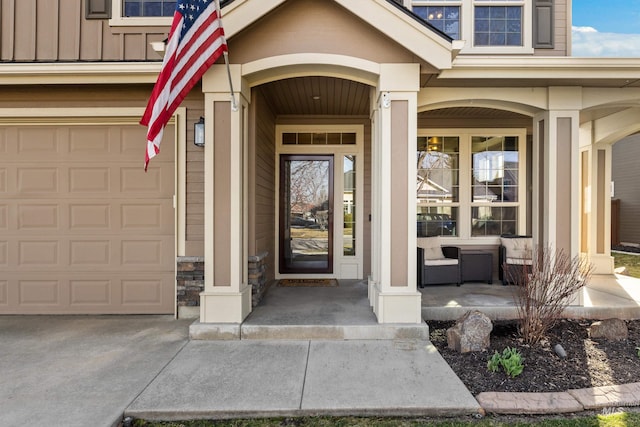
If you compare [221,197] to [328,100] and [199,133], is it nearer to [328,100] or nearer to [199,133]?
[199,133]

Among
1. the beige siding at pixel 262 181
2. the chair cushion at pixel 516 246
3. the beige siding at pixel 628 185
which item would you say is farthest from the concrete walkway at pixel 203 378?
the beige siding at pixel 628 185

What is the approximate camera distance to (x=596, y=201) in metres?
6.87

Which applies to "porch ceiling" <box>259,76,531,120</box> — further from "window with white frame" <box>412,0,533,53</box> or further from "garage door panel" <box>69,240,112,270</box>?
"garage door panel" <box>69,240,112,270</box>

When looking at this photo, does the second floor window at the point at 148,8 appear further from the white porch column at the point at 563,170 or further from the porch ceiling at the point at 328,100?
the white porch column at the point at 563,170

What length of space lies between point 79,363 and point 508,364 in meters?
3.75

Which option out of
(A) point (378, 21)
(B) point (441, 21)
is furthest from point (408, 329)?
(B) point (441, 21)

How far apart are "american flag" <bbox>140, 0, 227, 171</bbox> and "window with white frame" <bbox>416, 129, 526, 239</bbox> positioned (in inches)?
159

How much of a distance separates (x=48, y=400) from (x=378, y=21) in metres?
4.41

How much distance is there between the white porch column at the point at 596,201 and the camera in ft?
22.3

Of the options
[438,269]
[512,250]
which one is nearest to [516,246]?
[512,250]

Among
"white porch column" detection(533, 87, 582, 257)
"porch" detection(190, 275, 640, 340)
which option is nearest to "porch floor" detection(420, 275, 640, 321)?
"porch" detection(190, 275, 640, 340)

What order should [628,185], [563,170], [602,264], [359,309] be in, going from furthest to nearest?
[628,185]
[602,264]
[563,170]
[359,309]

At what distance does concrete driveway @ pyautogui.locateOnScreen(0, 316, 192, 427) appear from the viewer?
2.53 meters

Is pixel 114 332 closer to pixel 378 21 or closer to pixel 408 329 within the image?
pixel 408 329
